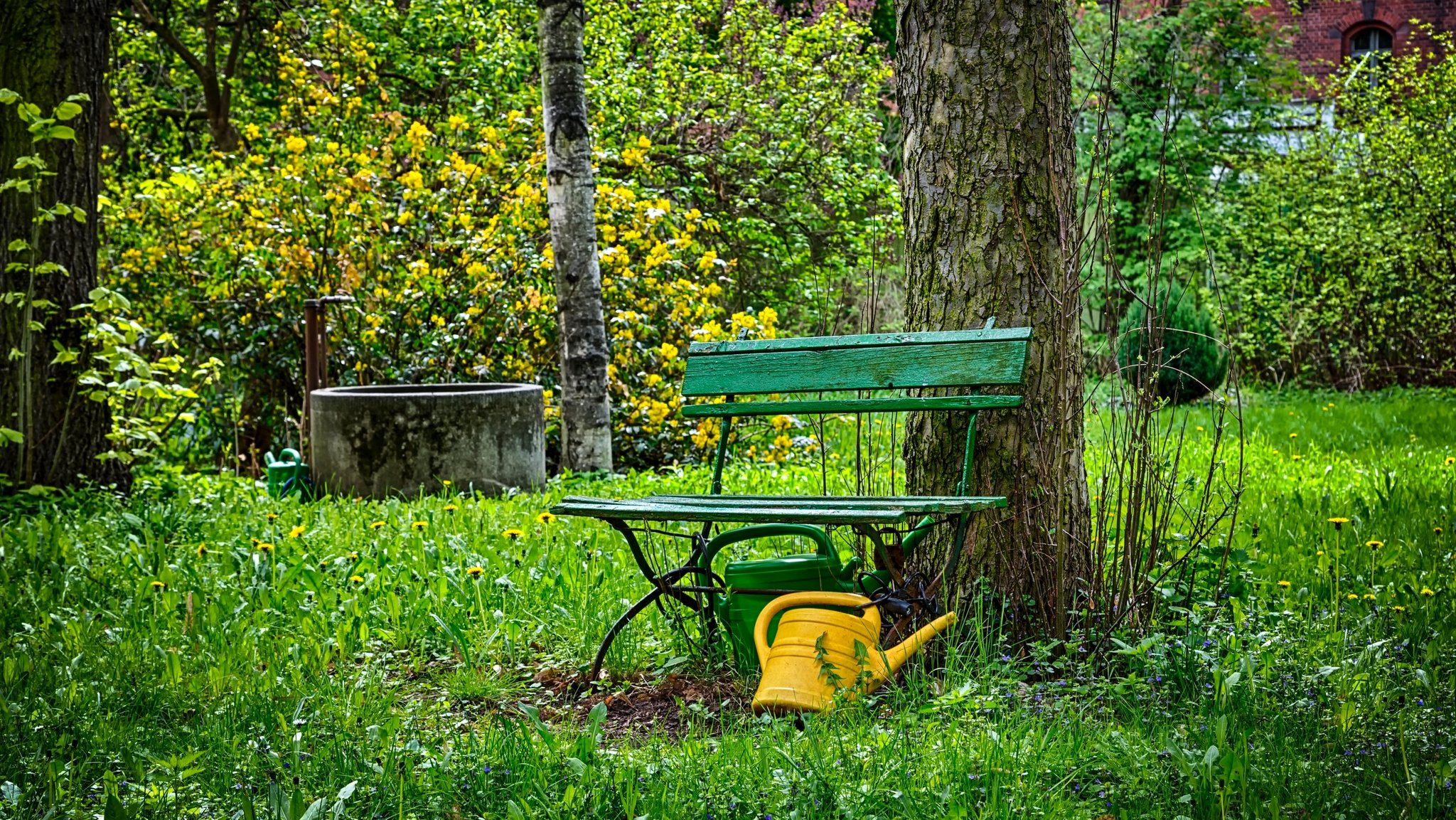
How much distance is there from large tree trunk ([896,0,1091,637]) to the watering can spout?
0.39 meters

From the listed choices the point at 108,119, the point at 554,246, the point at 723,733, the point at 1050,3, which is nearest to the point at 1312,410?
the point at 554,246

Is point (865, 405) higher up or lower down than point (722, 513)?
higher up

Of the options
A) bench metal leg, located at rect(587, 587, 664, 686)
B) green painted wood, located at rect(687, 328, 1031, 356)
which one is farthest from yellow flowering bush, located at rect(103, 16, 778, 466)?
bench metal leg, located at rect(587, 587, 664, 686)

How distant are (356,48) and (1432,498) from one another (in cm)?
824

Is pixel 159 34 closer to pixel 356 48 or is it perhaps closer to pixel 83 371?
pixel 356 48

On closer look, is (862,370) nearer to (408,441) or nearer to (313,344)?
(408,441)

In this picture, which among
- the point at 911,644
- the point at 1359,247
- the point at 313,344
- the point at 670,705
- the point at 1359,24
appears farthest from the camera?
the point at 1359,24

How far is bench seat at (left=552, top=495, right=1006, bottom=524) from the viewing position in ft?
9.62

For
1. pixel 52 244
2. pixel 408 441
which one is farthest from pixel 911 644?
pixel 52 244

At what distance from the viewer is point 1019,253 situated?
3.58m

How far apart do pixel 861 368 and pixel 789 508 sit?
689 millimetres

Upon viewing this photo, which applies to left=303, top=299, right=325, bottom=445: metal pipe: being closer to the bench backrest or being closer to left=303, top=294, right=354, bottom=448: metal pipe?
left=303, top=294, right=354, bottom=448: metal pipe

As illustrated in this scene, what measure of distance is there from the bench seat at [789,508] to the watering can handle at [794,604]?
21 centimetres

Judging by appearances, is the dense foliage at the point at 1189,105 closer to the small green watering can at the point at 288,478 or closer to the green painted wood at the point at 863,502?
the small green watering can at the point at 288,478
